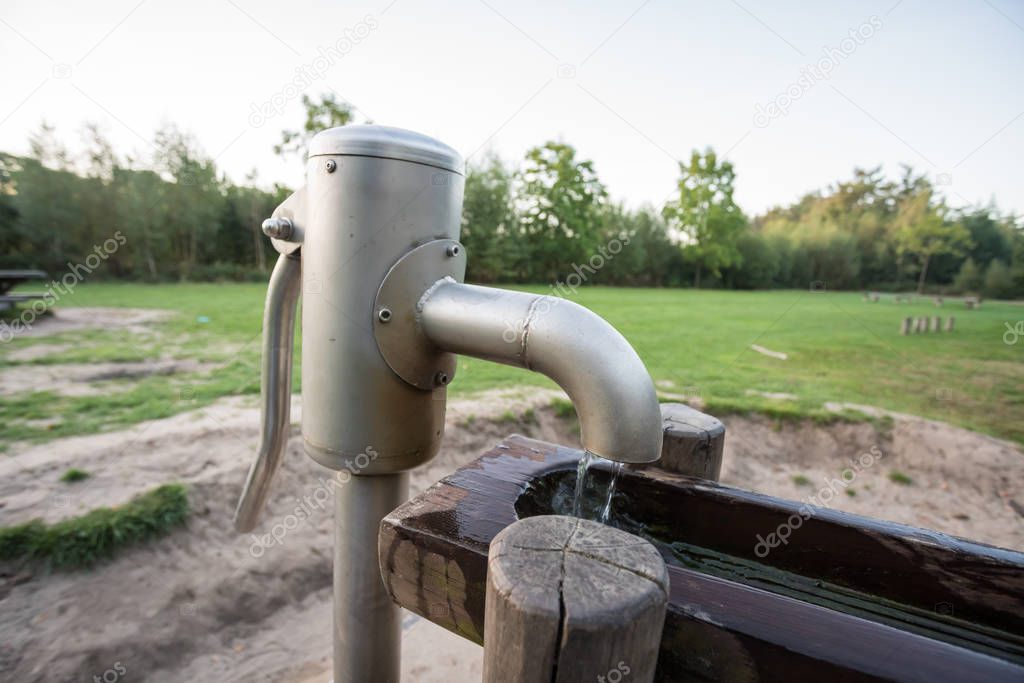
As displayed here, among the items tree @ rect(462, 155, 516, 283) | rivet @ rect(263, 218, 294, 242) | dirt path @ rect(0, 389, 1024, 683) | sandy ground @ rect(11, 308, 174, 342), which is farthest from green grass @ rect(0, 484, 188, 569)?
tree @ rect(462, 155, 516, 283)

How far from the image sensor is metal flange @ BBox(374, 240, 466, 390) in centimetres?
115

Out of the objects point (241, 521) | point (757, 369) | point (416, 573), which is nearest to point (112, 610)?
point (241, 521)

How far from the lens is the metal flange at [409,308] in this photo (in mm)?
1148

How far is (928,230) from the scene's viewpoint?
21438mm

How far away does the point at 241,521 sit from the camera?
159cm

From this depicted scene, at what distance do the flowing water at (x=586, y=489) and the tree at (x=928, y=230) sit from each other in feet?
87.0

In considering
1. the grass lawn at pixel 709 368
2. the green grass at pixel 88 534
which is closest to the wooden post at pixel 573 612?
the green grass at pixel 88 534

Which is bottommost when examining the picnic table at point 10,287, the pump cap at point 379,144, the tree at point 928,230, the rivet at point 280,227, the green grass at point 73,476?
the green grass at point 73,476

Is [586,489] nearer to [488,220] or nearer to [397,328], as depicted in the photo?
[397,328]

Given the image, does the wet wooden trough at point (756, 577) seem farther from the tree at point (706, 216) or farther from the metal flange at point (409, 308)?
the tree at point (706, 216)

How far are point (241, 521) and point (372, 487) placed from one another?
58 cm

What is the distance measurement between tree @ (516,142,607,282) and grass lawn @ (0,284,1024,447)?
995 centimetres

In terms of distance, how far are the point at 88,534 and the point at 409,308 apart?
2.22 m

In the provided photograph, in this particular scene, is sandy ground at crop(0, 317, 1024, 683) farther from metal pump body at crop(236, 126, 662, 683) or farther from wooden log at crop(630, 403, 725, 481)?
wooden log at crop(630, 403, 725, 481)
